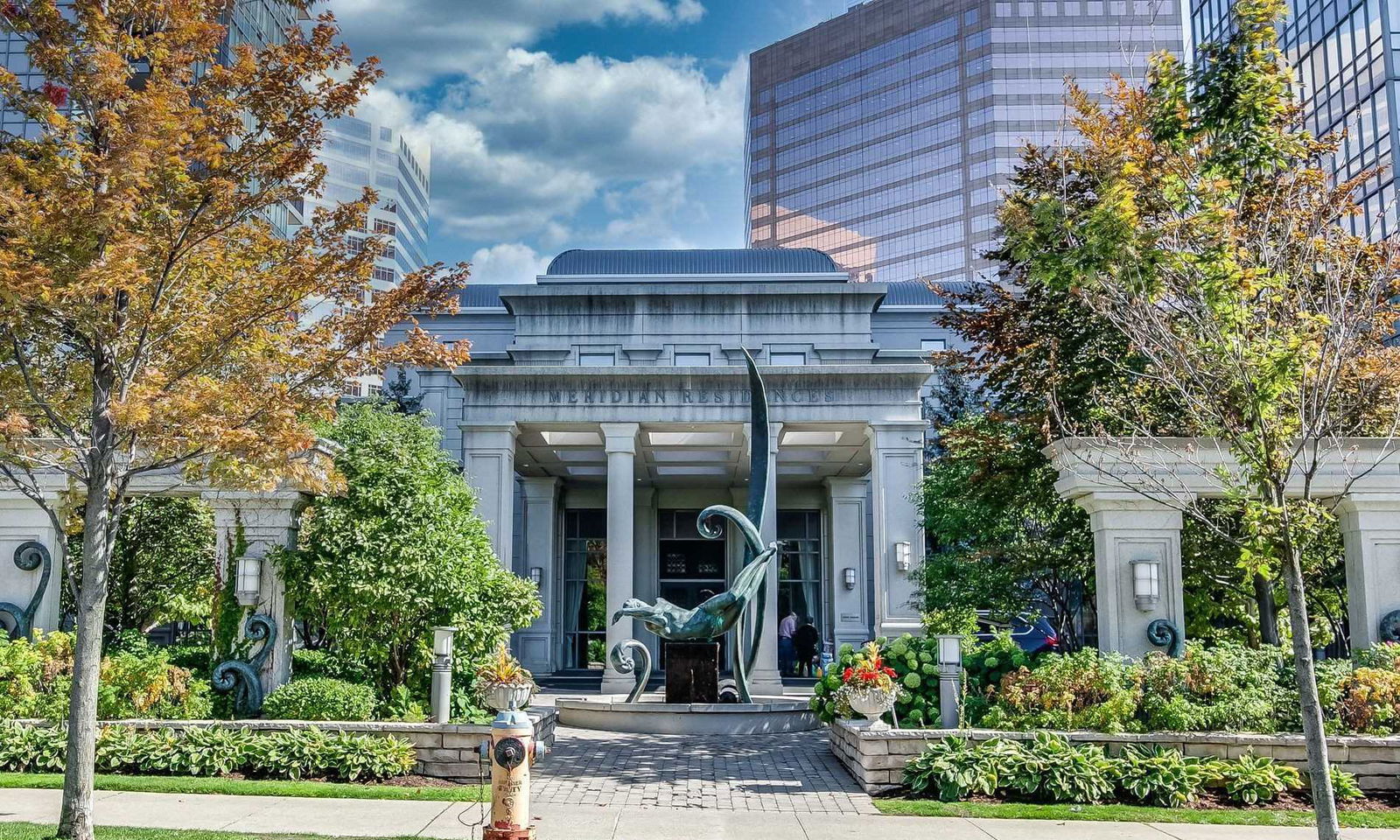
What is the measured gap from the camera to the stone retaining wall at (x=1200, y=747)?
11586mm

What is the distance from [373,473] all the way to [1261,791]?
11.1m

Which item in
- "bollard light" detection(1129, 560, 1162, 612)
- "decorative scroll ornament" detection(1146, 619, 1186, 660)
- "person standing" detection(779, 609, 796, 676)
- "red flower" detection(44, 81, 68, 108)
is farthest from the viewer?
"person standing" detection(779, 609, 796, 676)

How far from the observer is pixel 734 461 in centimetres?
2978

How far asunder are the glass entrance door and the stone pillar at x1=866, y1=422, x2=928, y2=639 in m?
10.5

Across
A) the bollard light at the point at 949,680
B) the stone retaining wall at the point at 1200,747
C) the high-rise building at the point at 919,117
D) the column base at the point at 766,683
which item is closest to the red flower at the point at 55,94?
the stone retaining wall at the point at 1200,747

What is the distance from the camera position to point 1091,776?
11.2 m

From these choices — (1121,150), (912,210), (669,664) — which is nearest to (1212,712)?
(1121,150)

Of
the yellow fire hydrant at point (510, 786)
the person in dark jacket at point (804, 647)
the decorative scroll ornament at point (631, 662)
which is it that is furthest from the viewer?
the person in dark jacket at point (804, 647)

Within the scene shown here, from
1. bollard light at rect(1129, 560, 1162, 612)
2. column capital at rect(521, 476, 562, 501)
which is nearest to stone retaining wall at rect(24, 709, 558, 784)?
bollard light at rect(1129, 560, 1162, 612)

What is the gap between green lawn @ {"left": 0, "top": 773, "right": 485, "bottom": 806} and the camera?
36.1 ft

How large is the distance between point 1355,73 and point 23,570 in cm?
4454

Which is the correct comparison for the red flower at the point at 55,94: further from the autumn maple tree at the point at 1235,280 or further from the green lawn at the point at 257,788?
the autumn maple tree at the point at 1235,280

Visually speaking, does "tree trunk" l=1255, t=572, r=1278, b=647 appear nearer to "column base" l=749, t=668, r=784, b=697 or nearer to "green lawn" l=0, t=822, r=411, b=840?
"column base" l=749, t=668, r=784, b=697

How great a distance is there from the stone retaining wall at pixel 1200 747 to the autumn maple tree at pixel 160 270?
6291 mm
